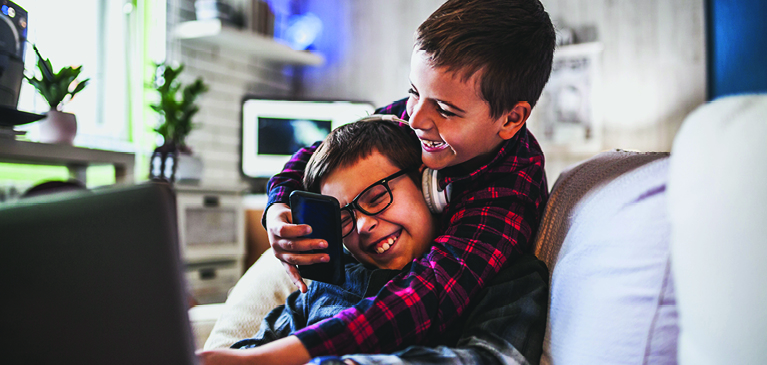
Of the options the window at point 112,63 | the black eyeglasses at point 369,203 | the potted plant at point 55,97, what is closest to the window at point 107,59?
the window at point 112,63

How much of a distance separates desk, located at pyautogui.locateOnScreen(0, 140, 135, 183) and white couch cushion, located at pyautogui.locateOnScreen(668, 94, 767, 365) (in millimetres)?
1624

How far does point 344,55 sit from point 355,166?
3134mm

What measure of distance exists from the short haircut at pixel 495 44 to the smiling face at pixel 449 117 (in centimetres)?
1

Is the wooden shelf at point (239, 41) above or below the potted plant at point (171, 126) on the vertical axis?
above

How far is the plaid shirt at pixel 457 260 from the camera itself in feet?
1.98

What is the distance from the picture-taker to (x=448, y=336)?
0.69 m

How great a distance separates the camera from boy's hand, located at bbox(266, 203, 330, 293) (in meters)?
A: 0.78

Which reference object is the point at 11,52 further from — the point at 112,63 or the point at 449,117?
the point at 112,63

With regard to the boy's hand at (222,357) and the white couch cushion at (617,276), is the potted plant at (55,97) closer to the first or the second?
the boy's hand at (222,357)

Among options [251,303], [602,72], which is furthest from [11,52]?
[602,72]

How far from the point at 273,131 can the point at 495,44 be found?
261cm

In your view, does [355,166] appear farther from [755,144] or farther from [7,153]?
[7,153]

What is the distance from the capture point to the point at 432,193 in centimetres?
85

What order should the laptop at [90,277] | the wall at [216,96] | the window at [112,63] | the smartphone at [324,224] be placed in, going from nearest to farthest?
the laptop at [90,277] < the smartphone at [324,224] < the window at [112,63] < the wall at [216,96]
